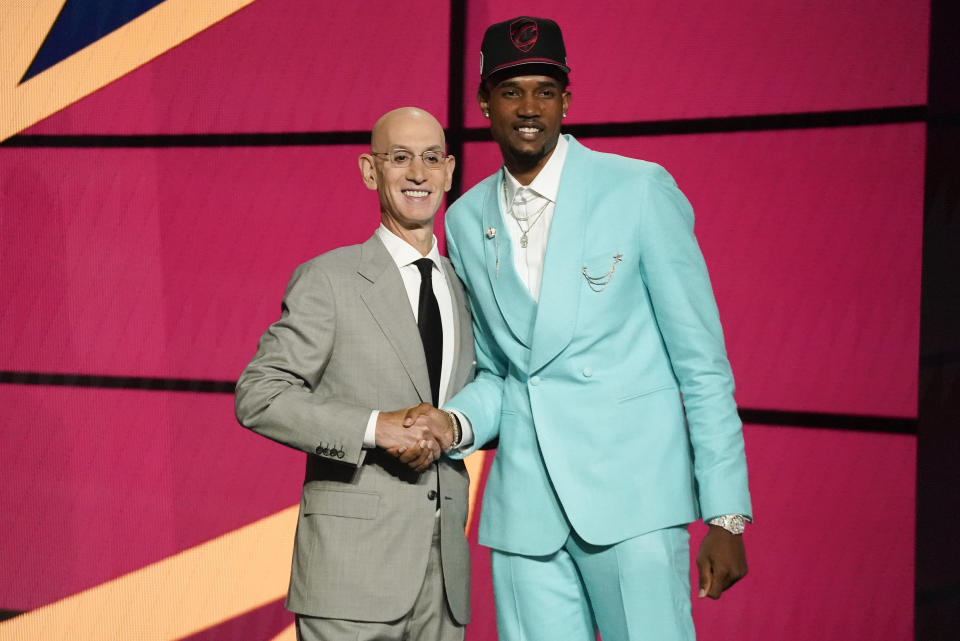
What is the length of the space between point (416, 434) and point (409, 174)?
0.55 m

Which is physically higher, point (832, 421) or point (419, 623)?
point (832, 421)

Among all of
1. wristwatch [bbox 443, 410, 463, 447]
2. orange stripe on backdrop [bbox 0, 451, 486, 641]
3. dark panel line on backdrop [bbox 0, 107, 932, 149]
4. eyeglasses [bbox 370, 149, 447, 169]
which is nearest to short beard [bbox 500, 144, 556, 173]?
eyeglasses [bbox 370, 149, 447, 169]

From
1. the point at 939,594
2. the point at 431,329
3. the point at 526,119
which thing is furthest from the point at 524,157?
the point at 939,594

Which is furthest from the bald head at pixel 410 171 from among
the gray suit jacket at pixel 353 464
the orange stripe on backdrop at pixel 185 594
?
the orange stripe on backdrop at pixel 185 594

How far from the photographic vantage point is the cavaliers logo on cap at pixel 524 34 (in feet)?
5.61

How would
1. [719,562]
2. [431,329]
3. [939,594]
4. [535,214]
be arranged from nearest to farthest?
[719,562]
[535,214]
[431,329]
[939,594]

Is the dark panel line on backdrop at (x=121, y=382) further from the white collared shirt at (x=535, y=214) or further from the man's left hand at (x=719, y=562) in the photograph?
the man's left hand at (x=719, y=562)

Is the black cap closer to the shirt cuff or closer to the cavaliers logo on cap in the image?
the cavaliers logo on cap

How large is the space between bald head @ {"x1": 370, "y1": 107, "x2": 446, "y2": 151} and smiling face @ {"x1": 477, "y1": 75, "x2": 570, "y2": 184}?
0.19 m

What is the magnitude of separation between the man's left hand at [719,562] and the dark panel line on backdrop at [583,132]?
1.46 metres

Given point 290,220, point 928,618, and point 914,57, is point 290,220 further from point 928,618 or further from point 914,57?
point 928,618

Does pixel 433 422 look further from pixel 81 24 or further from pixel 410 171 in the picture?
pixel 81 24

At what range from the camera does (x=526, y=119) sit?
171 centimetres

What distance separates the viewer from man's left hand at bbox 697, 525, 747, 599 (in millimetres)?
1533
